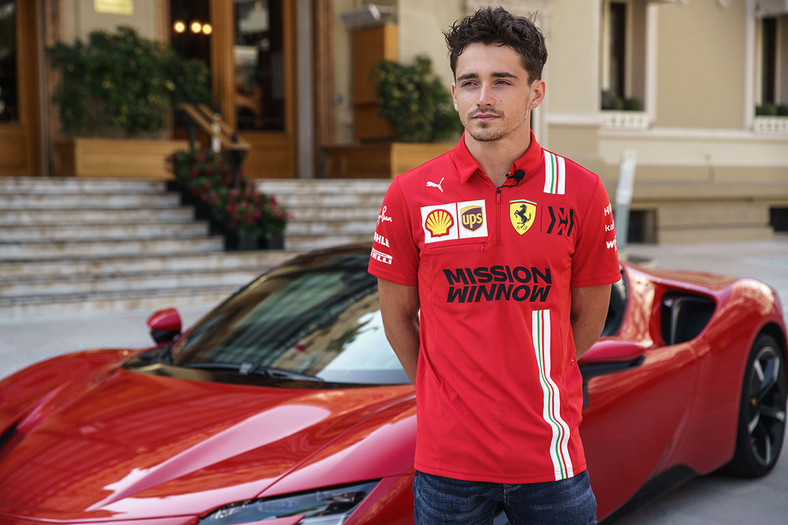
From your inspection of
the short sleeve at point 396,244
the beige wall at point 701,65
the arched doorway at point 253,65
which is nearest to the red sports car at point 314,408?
the short sleeve at point 396,244

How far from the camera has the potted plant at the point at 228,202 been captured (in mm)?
11125

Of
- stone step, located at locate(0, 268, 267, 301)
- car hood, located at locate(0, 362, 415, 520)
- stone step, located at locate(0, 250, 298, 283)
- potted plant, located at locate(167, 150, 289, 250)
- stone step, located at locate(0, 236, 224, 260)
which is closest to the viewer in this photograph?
car hood, located at locate(0, 362, 415, 520)

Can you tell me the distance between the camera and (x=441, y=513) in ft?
6.51

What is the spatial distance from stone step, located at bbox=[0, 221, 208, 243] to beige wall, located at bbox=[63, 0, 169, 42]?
4227 mm

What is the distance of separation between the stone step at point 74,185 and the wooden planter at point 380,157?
4.10 metres

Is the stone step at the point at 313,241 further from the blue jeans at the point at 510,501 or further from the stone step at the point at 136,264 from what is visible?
the blue jeans at the point at 510,501

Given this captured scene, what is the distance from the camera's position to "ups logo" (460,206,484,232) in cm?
198

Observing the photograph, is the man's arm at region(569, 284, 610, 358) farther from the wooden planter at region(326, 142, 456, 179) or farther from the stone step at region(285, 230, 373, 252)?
the wooden planter at region(326, 142, 456, 179)

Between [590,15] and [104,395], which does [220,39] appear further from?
[104,395]

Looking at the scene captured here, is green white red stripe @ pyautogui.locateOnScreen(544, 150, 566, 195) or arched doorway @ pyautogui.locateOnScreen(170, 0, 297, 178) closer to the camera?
green white red stripe @ pyautogui.locateOnScreen(544, 150, 566, 195)

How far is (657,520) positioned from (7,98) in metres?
13.2

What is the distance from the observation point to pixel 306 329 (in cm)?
354

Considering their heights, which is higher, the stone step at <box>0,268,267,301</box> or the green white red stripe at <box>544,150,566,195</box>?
the green white red stripe at <box>544,150,566,195</box>

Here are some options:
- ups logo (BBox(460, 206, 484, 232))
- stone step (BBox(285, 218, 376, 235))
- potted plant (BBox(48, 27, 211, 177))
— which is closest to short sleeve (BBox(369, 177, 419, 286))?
ups logo (BBox(460, 206, 484, 232))
